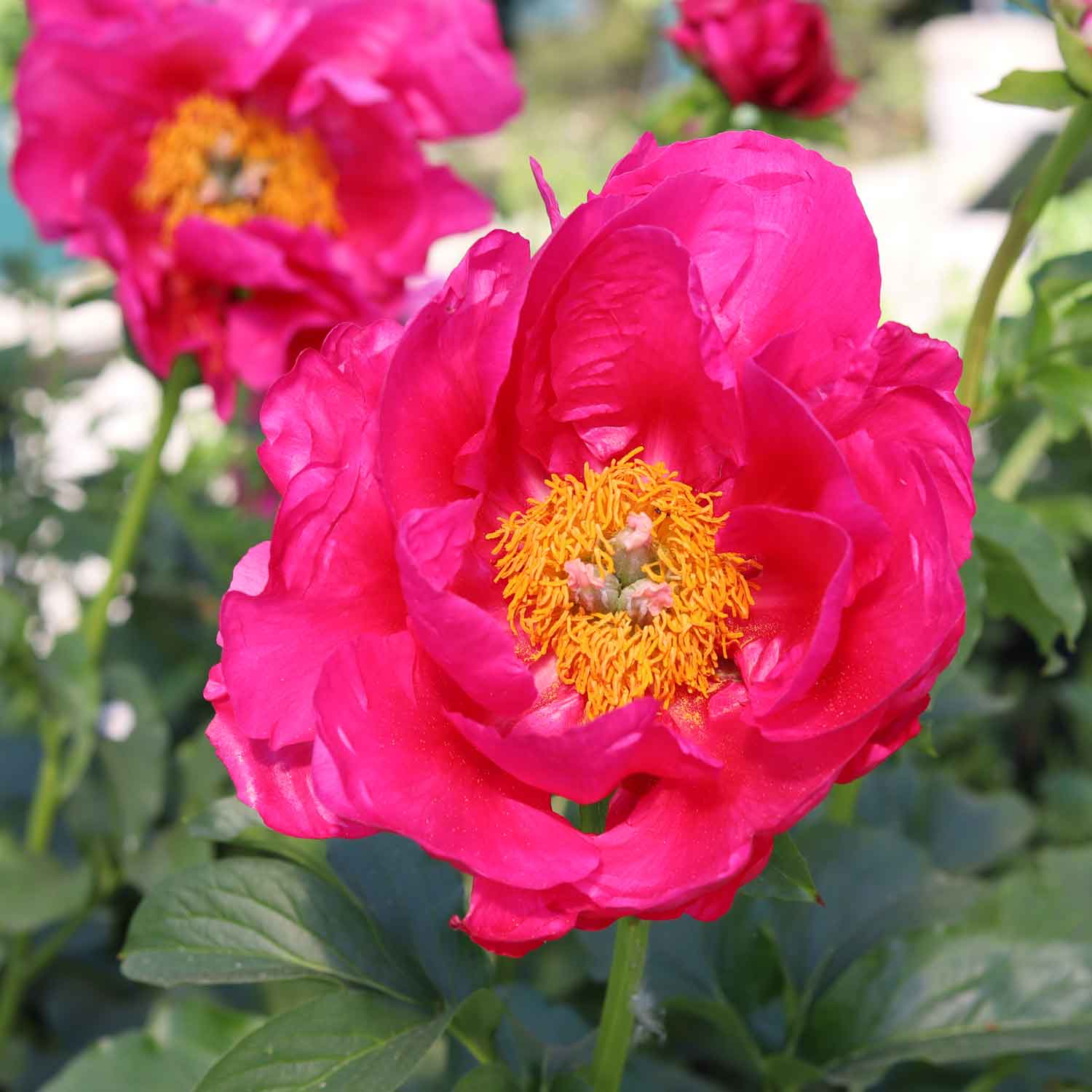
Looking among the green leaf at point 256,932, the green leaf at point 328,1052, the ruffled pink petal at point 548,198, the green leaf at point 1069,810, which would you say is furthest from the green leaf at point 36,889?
the green leaf at point 1069,810

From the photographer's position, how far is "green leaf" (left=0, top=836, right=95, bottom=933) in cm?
125

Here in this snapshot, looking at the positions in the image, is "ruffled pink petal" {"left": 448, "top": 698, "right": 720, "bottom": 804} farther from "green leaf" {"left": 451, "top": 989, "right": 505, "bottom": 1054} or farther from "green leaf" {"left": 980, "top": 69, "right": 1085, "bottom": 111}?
"green leaf" {"left": 980, "top": 69, "right": 1085, "bottom": 111}

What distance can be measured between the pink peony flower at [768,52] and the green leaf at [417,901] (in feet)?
3.25

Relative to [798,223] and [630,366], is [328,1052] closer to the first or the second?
[630,366]

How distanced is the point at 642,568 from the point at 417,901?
278mm

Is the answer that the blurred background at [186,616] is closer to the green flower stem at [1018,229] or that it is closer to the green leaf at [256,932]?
the green flower stem at [1018,229]

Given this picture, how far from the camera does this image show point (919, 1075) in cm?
116

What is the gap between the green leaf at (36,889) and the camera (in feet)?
4.11

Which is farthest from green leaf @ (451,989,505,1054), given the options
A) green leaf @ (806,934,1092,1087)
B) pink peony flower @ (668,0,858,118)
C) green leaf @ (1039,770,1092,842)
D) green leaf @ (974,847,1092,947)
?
green leaf @ (1039,770,1092,842)

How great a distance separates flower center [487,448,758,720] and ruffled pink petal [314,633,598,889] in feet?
0.32

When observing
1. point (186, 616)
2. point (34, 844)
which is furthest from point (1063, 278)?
point (186, 616)

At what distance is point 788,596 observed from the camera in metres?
0.77

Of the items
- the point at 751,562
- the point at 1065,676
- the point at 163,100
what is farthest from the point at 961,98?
the point at 751,562

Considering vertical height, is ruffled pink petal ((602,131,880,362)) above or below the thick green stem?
above
